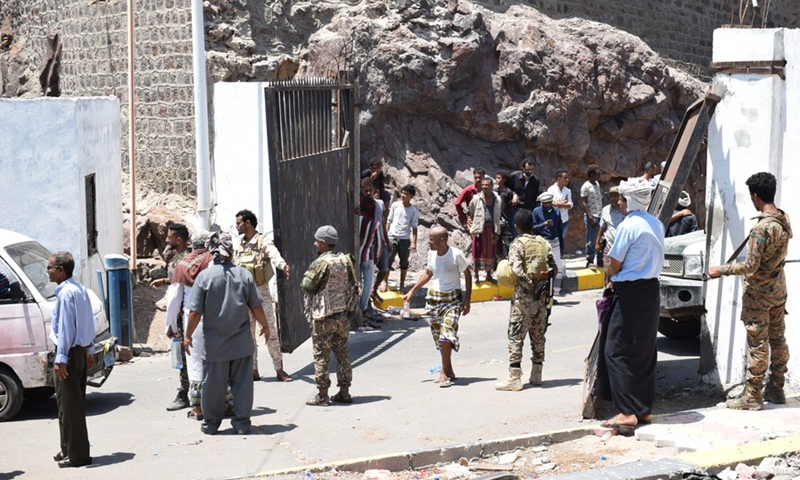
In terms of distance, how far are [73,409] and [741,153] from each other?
223 inches

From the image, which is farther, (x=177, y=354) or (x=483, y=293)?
(x=483, y=293)

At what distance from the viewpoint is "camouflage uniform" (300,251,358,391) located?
30.3ft

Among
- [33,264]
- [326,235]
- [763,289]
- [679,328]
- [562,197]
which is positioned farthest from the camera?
[562,197]

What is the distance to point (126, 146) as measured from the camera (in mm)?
17562

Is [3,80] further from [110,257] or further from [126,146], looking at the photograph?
[110,257]

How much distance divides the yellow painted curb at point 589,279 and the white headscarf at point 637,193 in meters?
7.91

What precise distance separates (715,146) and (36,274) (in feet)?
20.6

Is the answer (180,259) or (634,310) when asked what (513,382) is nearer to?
(634,310)

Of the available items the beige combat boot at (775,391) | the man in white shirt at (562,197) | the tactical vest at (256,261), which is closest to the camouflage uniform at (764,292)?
the beige combat boot at (775,391)

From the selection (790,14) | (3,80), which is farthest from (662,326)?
(790,14)

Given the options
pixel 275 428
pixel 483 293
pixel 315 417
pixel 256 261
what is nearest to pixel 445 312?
pixel 315 417

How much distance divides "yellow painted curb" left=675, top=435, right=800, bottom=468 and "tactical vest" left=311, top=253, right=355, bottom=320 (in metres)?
3.30

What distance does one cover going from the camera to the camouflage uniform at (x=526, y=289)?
373 inches

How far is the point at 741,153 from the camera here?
345 inches
